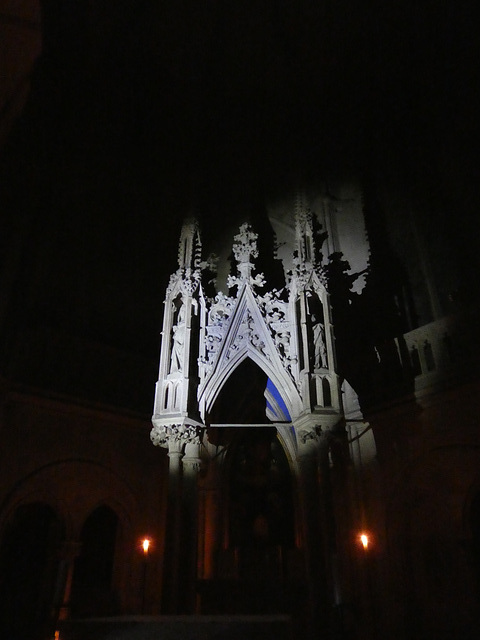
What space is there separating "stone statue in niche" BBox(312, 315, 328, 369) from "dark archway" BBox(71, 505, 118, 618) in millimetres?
6333

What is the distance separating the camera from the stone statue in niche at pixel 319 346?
857 cm

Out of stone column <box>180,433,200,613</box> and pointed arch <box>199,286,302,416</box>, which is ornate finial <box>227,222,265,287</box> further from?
stone column <box>180,433,200,613</box>

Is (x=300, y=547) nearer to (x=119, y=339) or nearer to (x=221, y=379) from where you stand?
(x=221, y=379)

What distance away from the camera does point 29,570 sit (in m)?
9.77

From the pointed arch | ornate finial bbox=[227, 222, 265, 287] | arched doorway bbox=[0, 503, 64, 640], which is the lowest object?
arched doorway bbox=[0, 503, 64, 640]

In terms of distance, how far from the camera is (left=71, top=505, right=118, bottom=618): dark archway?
9.56 meters

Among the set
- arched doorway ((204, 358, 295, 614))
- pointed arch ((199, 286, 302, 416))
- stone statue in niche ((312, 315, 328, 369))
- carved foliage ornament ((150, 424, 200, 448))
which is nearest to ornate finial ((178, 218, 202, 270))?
pointed arch ((199, 286, 302, 416))

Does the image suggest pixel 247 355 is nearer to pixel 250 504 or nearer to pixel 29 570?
pixel 250 504

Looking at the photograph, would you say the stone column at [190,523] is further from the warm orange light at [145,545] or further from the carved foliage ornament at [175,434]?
the warm orange light at [145,545]

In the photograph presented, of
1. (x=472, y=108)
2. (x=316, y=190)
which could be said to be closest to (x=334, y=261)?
(x=316, y=190)

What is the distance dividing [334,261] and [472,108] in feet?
15.6

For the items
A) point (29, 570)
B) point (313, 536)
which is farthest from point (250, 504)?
point (29, 570)

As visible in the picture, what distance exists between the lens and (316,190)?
13789mm

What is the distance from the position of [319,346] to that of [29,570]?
7.94 meters
